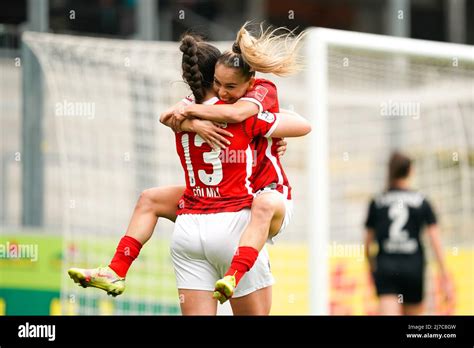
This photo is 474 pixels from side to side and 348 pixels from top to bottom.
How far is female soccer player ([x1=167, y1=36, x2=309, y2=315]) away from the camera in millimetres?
4332

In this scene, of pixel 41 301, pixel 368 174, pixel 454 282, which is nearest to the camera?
pixel 41 301

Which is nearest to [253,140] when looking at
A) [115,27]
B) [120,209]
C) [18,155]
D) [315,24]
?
[120,209]

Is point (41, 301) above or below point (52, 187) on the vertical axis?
below

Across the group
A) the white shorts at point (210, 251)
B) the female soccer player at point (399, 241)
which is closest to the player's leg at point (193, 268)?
the white shorts at point (210, 251)

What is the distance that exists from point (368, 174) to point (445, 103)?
0.91 metres

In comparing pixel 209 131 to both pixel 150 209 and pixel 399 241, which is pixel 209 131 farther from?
pixel 399 241

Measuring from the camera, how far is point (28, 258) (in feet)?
29.1

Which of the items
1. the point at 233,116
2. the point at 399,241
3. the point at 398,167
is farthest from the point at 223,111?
the point at 399,241

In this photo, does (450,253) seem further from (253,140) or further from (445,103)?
(253,140)

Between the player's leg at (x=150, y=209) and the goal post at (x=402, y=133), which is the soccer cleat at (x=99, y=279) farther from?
the goal post at (x=402, y=133)

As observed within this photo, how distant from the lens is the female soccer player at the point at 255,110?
4.19m

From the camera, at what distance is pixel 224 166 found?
4340 mm

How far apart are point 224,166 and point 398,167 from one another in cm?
423

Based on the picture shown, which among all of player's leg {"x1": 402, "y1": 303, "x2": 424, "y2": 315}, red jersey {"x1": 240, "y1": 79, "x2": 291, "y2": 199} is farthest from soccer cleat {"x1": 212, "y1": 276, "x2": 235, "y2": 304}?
player's leg {"x1": 402, "y1": 303, "x2": 424, "y2": 315}
